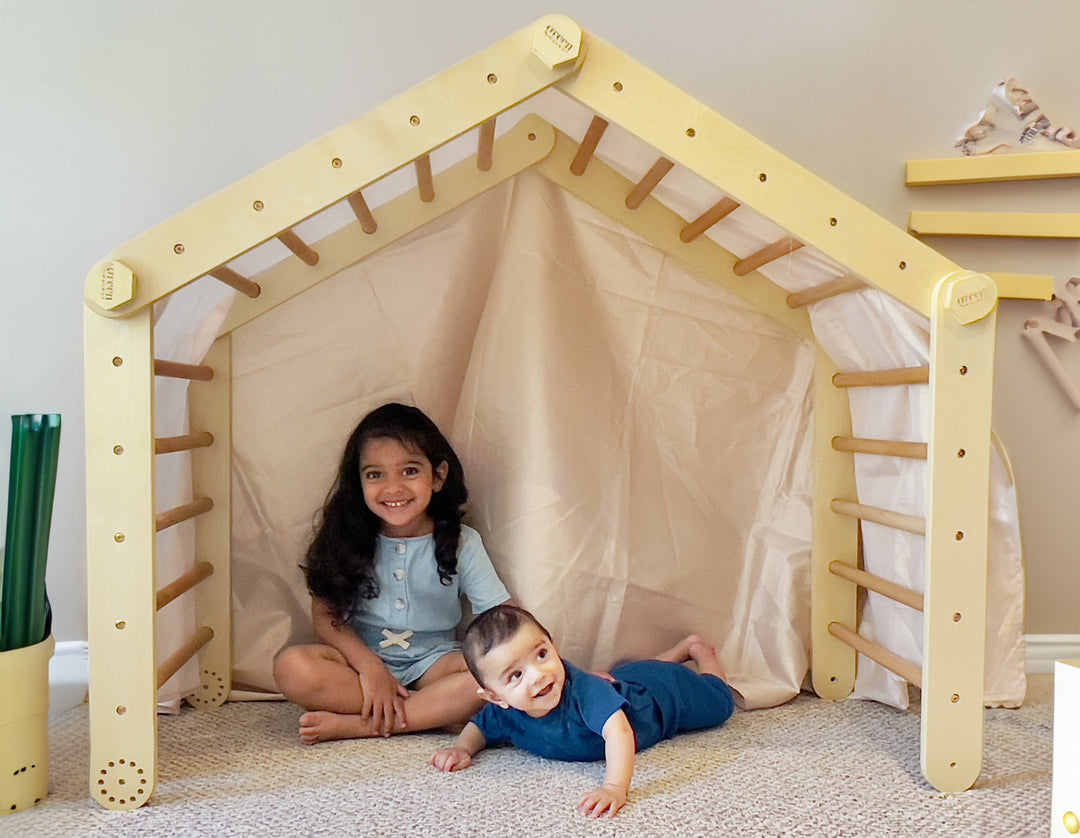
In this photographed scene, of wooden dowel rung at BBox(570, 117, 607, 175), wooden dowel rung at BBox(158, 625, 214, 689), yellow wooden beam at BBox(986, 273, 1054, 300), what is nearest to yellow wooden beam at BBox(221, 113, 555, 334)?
wooden dowel rung at BBox(570, 117, 607, 175)

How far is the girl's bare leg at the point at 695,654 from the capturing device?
1451mm

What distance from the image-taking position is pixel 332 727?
1.31 m

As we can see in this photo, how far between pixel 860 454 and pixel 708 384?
0.86 ft

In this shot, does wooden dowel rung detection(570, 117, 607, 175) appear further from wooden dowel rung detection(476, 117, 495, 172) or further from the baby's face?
the baby's face

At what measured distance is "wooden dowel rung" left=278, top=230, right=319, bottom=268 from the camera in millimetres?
1292

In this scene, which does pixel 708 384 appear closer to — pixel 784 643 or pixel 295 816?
pixel 784 643

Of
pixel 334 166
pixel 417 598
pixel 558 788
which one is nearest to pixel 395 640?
pixel 417 598

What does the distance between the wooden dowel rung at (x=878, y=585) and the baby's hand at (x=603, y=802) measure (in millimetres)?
452

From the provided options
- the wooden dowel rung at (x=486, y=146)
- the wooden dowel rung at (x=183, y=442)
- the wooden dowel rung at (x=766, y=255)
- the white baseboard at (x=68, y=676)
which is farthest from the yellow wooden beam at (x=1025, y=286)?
the white baseboard at (x=68, y=676)

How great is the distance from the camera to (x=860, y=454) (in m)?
1.48

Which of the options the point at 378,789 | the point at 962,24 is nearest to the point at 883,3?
the point at 962,24

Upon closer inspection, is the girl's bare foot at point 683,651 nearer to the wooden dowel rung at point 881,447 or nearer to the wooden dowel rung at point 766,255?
the wooden dowel rung at point 881,447

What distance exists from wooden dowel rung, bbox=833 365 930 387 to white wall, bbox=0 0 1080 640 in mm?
378

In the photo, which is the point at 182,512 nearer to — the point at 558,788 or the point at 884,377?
the point at 558,788
